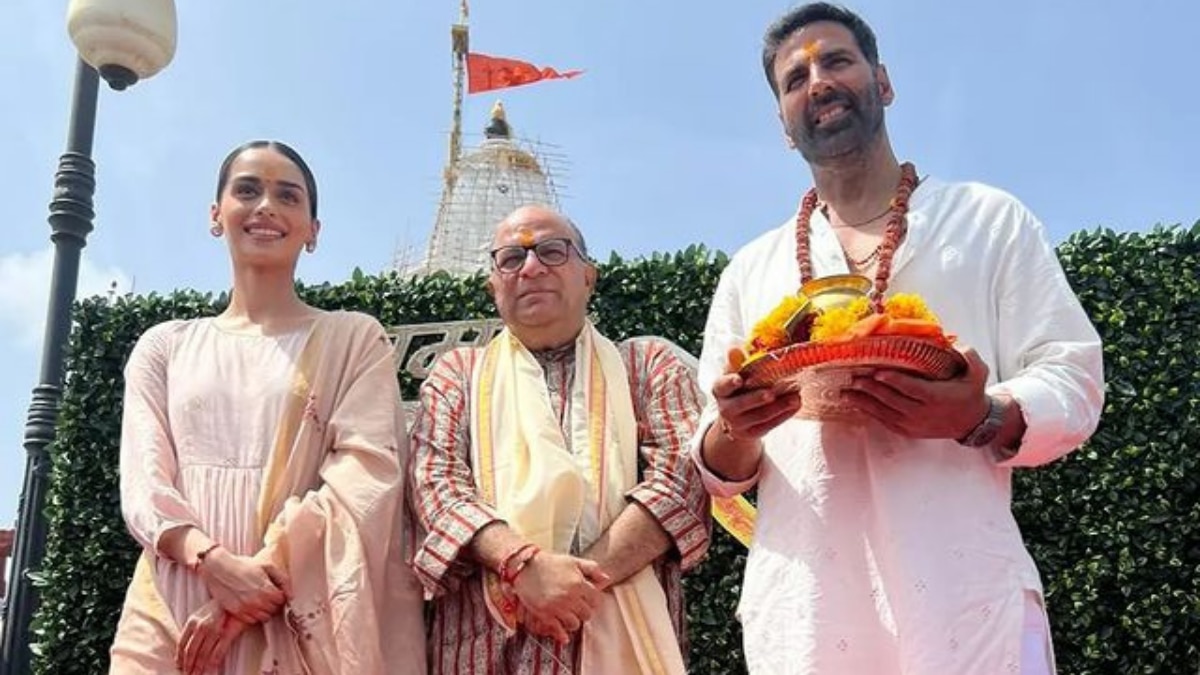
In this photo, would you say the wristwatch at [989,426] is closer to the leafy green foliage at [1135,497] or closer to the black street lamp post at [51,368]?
the leafy green foliage at [1135,497]

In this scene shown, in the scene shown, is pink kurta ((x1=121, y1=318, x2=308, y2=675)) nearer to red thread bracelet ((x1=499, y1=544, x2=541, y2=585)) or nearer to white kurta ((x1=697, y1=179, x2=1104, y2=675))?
red thread bracelet ((x1=499, y1=544, x2=541, y2=585))

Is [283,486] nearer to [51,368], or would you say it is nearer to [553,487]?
[553,487]

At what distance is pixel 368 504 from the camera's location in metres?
2.91

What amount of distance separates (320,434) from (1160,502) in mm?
3443

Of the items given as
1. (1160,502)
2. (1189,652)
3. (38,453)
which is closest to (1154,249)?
(1160,502)

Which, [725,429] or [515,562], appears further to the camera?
[515,562]

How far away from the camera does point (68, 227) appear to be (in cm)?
526

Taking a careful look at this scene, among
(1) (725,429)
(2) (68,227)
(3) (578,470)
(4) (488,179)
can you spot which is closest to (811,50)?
(1) (725,429)

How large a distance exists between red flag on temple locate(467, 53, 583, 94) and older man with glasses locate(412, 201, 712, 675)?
26249 mm

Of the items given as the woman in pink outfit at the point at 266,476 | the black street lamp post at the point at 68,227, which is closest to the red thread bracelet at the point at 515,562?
the woman in pink outfit at the point at 266,476

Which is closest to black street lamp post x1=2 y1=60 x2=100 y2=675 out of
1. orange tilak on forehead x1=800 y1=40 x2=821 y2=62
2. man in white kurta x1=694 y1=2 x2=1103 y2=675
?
man in white kurta x1=694 y1=2 x2=1103 y2=675

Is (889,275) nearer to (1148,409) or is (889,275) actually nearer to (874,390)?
(874,390)

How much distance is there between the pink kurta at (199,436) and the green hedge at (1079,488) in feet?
7.68

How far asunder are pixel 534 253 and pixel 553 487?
65 centimetres
